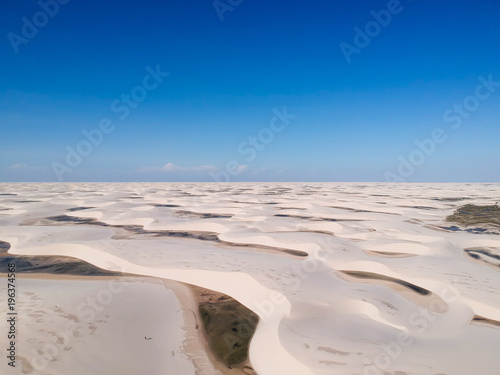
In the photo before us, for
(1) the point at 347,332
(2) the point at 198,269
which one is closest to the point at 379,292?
(1) the point at 347,332

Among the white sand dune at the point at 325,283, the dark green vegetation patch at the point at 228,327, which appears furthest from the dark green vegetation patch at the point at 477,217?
the dark green vegetation patch at the point at 228,327

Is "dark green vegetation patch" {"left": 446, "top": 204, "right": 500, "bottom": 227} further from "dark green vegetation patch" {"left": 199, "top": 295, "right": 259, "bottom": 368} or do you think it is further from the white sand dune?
"dark green vegetation patch" {"left": 199, "top": 295, "right": 259, "bottom": 368}

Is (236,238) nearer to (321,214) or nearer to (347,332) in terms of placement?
(347,332)

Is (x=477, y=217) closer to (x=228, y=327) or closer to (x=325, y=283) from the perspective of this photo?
(x=325, y=283)

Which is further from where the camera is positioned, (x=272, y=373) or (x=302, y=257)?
(x=302, y=257)

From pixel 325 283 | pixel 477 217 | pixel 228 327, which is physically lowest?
pixel 228 327

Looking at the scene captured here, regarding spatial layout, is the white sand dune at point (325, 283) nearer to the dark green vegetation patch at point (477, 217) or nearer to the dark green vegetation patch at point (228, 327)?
the dark green vegetation patch at point (228, 327)

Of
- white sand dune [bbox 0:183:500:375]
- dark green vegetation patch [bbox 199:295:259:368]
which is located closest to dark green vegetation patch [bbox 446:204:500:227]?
white sand dune [bbox 0:183:500:375]

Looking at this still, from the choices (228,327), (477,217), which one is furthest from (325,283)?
(477,217)
